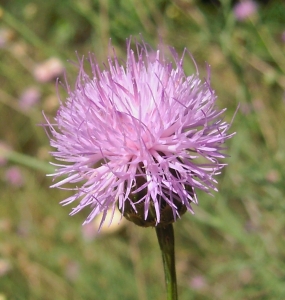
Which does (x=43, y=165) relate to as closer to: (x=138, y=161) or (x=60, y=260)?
(x=138, y=161)

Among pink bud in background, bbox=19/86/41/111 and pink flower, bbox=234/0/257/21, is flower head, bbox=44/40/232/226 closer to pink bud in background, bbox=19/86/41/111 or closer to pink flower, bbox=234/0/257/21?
pink flower, bbox=234/0/257/21

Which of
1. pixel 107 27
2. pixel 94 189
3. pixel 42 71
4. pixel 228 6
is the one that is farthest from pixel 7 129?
pixel 94 189

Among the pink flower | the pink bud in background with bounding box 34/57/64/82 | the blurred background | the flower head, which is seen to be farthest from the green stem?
the pink flower

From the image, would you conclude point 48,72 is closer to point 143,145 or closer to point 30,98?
point 30,98

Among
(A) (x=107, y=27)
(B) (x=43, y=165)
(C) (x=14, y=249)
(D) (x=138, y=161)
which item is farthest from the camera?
(C) (x=14, y=249)

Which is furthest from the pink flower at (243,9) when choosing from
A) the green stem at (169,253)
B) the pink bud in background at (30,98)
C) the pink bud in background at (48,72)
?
the green stem at (169,253)

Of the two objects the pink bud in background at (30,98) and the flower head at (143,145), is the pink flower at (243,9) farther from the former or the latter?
the flower head at (143,145)
